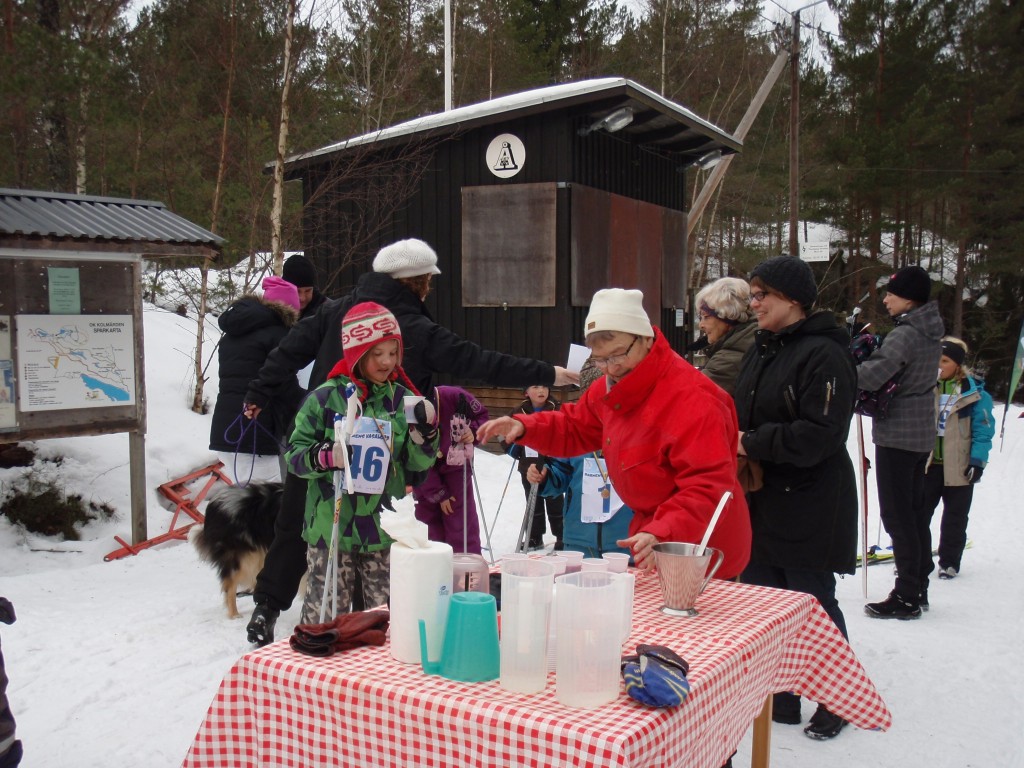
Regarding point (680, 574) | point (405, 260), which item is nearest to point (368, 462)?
point (405, 260)

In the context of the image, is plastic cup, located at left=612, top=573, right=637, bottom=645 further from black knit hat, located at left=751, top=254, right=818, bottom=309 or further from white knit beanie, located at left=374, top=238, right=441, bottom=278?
white knit beanie, located at left=374, top=238, right=441, bottom=278

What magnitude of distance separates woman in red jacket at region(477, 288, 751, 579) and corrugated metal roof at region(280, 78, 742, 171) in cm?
811

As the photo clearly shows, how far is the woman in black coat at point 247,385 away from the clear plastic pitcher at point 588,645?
3.97 meters

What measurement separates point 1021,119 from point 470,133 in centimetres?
2240

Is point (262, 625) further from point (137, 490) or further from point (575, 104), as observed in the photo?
point (575, 104)

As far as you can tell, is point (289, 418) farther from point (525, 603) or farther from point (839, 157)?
point (839, 157)

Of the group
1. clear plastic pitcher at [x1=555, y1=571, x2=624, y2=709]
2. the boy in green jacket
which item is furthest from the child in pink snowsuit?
clear plastic pitcher at [x1=555, y1=571, x2=624, y2=709]

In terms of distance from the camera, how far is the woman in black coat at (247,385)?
18.1 feet

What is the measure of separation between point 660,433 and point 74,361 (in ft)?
17.4

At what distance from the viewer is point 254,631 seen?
4.61 m

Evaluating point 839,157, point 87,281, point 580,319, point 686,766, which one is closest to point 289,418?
point 87,281

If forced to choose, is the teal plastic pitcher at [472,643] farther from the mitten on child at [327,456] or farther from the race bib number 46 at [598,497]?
the race bib number 46 at [598,497]

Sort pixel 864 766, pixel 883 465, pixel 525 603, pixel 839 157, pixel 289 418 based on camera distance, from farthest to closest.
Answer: pixel 839 157 → pixel 289 418 → pixel 883 465 → pixel 864 766 → pixel 525 603

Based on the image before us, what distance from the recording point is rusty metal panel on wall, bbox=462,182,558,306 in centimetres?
1119
